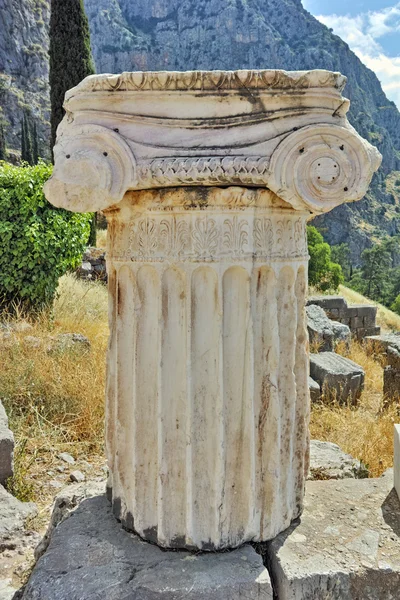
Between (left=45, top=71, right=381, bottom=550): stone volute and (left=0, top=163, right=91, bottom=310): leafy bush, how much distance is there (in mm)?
5054

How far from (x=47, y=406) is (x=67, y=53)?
408 inches

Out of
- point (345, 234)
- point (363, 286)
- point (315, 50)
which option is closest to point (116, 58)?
point (315, 50)

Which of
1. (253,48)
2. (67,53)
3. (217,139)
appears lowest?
(217,139)

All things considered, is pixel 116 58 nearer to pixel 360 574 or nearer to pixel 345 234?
pixel 345 234

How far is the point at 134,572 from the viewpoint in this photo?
5.49 feet

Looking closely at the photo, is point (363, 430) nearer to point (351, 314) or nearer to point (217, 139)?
point (217, 139)

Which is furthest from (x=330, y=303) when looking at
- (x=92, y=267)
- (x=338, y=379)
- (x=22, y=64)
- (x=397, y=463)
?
(x=22, y=64)

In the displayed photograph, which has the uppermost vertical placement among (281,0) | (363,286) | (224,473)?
(281,0)

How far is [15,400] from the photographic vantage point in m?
4.13

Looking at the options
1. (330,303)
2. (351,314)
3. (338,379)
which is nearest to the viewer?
(338,379)

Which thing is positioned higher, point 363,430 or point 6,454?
point 6,454

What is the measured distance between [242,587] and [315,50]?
297 ft

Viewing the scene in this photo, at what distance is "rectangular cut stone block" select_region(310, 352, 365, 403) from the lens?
5.58 meters

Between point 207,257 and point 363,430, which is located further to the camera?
point 363,430
